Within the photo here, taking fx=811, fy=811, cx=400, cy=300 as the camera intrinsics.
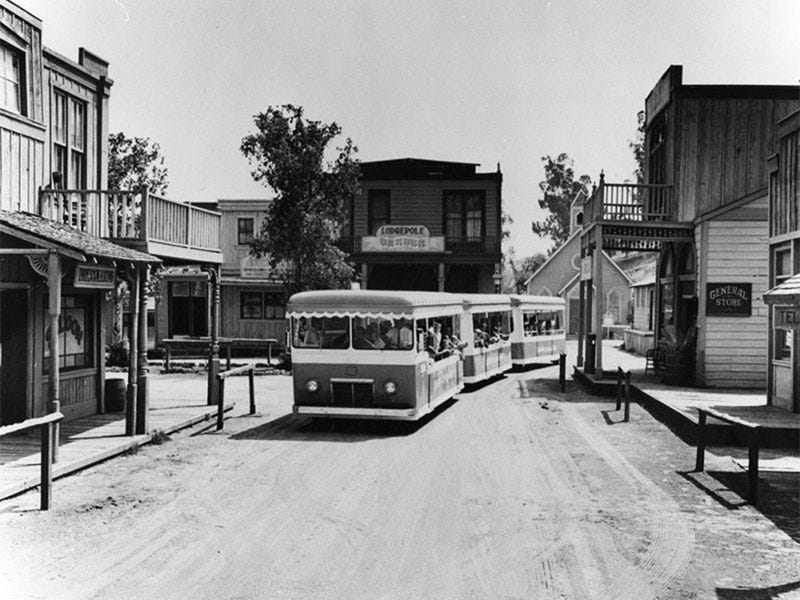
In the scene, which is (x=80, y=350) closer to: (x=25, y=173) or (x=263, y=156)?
(x=25, y=173)

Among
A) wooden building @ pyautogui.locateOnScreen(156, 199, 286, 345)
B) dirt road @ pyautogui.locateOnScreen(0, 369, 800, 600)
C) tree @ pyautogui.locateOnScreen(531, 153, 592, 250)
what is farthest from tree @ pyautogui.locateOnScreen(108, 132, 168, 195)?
tree @ pyautogui.locateOnScreen(531, 153, 592, 250)

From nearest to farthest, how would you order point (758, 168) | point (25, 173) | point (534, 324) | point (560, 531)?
point (560, 531) → point (25, 173) → point (758, 168) → point (534, 324)

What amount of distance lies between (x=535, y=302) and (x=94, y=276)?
18.0 m

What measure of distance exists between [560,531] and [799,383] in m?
8.53

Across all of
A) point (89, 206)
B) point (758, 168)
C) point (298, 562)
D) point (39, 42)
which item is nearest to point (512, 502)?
point (298, 562)

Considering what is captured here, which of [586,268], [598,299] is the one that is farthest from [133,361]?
[586,268]

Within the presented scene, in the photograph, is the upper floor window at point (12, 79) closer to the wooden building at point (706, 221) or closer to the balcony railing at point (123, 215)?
the balcony railing at point (123, 215)

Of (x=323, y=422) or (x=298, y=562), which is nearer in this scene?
(x=298, y=562)

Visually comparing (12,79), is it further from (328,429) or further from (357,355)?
(328,429)

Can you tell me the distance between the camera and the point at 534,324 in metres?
28.5

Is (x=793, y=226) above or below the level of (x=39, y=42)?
A: below

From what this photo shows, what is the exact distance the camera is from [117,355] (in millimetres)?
27031

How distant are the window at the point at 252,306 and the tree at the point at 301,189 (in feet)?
22.4

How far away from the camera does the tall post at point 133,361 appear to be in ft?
41.7
